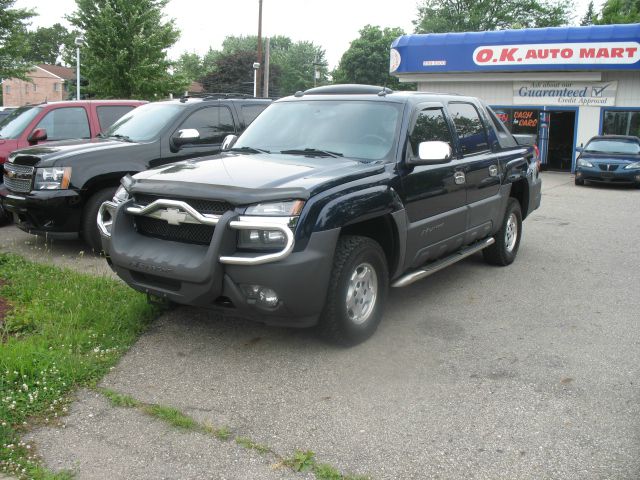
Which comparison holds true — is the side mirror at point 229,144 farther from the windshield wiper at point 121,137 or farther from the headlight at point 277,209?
the windshield wiper at point 121,137

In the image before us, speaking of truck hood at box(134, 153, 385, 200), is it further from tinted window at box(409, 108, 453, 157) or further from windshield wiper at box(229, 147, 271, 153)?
tinted window at box(409, 108, 453, 157)

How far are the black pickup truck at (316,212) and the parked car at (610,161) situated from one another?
12.1 meters

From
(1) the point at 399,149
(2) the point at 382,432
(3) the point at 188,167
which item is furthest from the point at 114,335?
(1) the point at 399,149

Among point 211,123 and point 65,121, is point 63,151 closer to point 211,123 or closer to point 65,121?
point 211,123

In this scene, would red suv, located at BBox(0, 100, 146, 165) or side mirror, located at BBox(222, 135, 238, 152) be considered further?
red suv, located at BBox(0, 100, 146, 165)

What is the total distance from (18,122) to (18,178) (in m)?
2.84

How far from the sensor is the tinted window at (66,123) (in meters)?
9.45

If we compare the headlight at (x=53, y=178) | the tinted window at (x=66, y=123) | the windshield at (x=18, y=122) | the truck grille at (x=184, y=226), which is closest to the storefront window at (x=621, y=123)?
the tinted window at (x=66, y=123)

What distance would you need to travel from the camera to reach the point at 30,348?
13.7 ft

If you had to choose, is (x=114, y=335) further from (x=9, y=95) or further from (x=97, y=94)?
(x=9, y=95)

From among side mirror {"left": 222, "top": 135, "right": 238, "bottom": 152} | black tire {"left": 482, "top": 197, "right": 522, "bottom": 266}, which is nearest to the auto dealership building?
black tire {"left": 482, "top": 197, "right": 522, "bottom": 266}

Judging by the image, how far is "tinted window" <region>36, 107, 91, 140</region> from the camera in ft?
31.0

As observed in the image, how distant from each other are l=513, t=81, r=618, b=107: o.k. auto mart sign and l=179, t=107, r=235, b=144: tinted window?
17.5 metres

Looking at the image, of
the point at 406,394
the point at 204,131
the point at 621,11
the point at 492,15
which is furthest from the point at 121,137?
the point at 492,15
